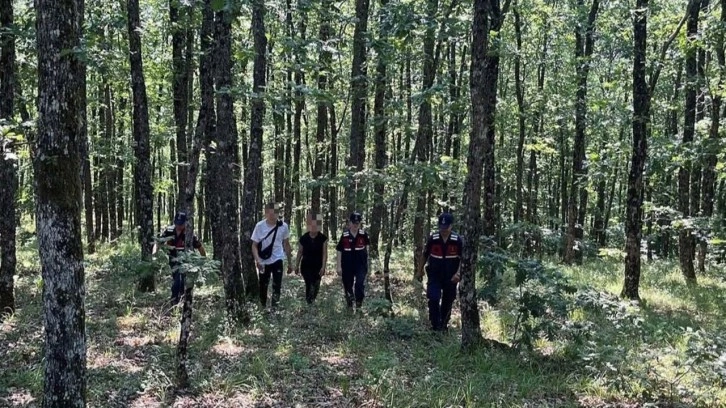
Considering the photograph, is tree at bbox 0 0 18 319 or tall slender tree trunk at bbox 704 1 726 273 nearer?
tree at bbox 0 0 18 319

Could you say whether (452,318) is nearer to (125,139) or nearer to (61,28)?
(61,28)

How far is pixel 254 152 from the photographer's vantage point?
9703 mm

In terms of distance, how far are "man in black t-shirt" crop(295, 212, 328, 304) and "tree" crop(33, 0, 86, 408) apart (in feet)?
19.4

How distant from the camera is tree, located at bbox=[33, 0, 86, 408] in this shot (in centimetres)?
457

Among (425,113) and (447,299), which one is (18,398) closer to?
(447,299)

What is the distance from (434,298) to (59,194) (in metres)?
5.93

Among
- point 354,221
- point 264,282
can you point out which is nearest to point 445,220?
point 354,221

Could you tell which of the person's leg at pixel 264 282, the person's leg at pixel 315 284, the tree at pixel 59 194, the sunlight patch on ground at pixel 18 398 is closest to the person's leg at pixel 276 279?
the person's leg at pixel 264 282

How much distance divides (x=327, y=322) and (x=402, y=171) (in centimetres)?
296

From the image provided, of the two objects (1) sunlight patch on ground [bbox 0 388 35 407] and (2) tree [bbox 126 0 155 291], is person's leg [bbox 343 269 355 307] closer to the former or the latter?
(2) tree [bbox 126 0 155 291]

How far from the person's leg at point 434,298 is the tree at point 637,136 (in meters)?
5.72

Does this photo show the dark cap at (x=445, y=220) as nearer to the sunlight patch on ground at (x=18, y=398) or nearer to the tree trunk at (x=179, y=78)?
the tree trunk at (x=179, y=78)

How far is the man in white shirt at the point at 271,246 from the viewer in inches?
397

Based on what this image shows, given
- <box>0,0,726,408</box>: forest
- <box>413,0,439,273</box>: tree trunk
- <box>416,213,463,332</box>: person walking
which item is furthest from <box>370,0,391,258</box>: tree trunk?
<box>416,213,463,332</box>: person walking
